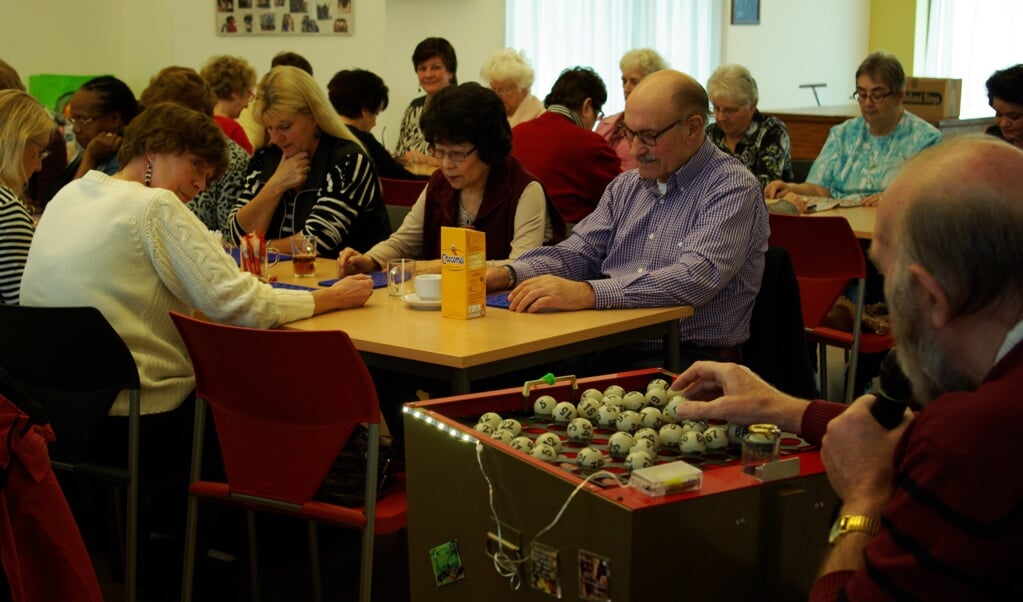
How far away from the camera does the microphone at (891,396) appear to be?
1.42 meters

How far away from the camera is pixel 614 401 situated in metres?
1.87

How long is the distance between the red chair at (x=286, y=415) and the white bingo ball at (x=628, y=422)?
685 millimetres

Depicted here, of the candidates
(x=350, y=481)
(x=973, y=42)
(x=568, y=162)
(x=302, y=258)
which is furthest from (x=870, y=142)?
(x=973, y=42)

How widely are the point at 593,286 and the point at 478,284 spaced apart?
0.34 m

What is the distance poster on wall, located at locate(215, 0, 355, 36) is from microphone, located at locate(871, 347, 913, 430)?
253 inches

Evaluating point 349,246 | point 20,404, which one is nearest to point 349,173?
point 349,246

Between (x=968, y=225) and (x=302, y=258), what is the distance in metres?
2.51

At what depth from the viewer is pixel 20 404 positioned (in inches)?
76.3

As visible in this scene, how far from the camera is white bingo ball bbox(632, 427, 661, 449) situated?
1694mm

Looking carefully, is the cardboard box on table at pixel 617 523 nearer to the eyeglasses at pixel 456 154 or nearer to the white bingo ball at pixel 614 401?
the white bingo ball at pixel 614 401

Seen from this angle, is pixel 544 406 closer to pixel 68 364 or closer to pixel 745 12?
pixel 68 364

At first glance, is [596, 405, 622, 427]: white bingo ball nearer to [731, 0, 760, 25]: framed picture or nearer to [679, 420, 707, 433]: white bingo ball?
[679, 420, 707, 433]: white bingo ball

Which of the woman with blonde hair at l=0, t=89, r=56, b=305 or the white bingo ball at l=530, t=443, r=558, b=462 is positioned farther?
the woman with blonde hair at l=0, t=89, r=56, b=305

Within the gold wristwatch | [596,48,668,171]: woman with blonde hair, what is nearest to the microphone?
the gold wristwatch
